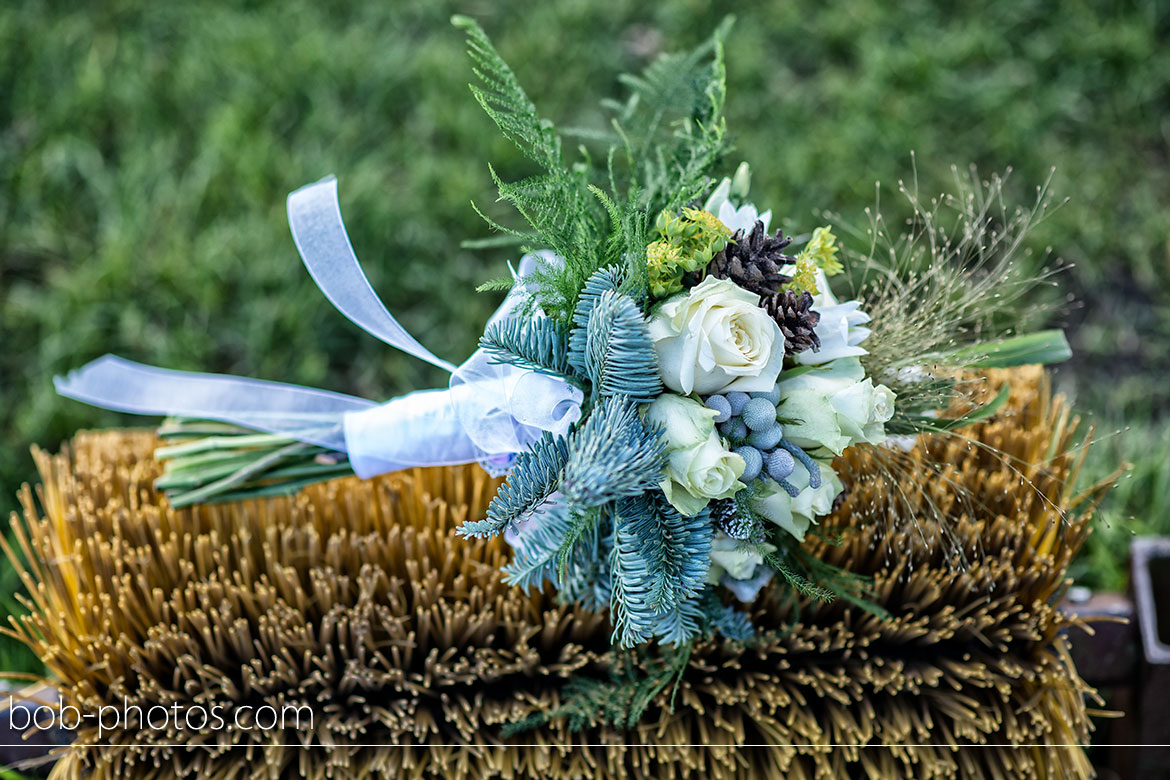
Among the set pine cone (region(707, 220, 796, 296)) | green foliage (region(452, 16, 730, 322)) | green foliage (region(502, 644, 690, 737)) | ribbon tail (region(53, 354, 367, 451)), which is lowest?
green foliage (region(502, 644, 690, 737))

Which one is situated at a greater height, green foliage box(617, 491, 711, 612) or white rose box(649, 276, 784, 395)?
white rose box(649, 276, 784, 395)

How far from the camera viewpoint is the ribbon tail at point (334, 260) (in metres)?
1.03

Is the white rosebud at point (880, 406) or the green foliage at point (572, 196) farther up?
the green foliage at point (572, 196)

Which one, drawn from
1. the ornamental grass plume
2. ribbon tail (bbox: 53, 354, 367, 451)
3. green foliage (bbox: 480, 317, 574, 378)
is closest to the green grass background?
ribbon tail (bbox: 53, 354, 367, 451)

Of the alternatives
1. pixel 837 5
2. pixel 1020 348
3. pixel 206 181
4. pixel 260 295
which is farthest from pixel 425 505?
pixel 837 5

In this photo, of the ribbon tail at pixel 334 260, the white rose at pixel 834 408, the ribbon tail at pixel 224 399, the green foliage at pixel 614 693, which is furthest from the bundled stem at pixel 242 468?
the white rose at pixel 834 408

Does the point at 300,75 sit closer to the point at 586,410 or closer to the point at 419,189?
the point at 419,189

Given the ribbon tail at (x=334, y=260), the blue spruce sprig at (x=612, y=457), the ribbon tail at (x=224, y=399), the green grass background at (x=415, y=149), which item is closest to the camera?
the blue spruce sprig at (x=612, y=457)

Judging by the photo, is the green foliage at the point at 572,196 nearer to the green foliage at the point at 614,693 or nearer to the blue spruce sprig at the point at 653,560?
the blue spruce sprig at the point at 653,560

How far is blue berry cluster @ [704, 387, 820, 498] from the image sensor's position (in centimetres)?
78

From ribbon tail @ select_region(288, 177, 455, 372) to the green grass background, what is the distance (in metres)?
0.72

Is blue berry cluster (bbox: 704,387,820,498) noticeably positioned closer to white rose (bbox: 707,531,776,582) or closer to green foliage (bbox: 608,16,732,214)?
white rose (bbox: 707,531,776,582)

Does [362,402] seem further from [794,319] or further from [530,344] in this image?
[794,319]

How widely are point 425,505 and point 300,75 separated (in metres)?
1.34
